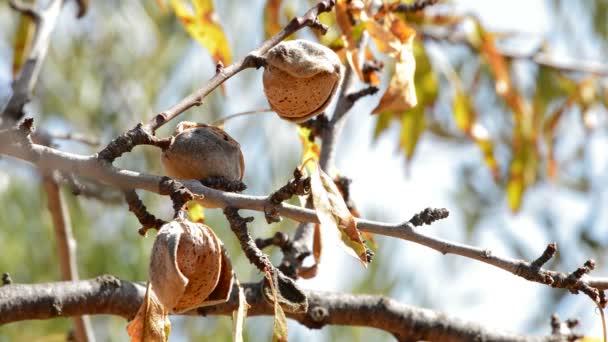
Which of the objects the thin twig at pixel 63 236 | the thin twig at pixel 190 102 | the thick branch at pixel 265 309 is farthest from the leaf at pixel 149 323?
the thin twig at pixel 63 236

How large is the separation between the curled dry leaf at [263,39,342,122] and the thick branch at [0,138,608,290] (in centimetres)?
15

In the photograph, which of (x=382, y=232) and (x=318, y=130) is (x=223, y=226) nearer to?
(x=318, y=130)

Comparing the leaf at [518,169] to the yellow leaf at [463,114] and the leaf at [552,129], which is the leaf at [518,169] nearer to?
the leaf at [552,129]

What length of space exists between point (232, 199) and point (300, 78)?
165mm

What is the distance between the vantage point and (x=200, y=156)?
86cm

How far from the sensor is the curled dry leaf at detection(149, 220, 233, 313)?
707 millimetres

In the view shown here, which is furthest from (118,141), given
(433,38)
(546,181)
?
(546,181)

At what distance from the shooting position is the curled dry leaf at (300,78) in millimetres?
858

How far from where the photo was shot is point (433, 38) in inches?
85.7

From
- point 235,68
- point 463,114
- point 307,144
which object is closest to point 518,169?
point 463,114

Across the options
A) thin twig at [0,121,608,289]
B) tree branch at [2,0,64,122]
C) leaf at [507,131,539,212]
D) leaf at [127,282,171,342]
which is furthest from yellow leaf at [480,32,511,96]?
leaf at [127,282,171,342]

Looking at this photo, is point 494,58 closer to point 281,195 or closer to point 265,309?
point 265,309

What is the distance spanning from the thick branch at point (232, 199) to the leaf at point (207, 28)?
1.55ft

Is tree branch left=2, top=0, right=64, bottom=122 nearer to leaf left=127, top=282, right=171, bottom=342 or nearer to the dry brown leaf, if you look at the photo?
leaf left=127, top=282, right=171, bottom=342
